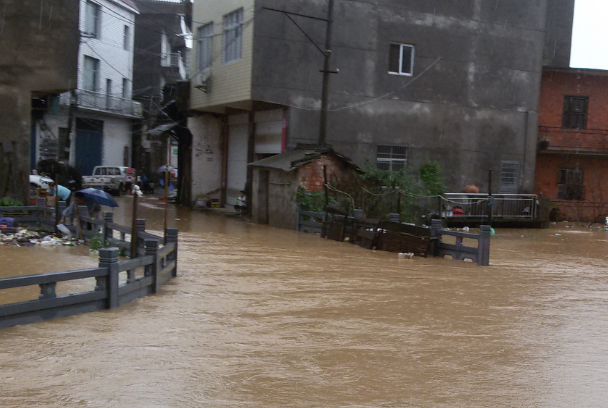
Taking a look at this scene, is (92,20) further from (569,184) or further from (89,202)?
(569,184)

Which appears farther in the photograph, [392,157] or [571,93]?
[571,93]

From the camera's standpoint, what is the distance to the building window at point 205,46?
2755 cm

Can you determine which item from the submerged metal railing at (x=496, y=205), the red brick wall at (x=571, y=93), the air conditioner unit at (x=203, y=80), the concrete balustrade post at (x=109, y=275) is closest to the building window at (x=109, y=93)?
the air conditioner unit at (x=203, y=80)

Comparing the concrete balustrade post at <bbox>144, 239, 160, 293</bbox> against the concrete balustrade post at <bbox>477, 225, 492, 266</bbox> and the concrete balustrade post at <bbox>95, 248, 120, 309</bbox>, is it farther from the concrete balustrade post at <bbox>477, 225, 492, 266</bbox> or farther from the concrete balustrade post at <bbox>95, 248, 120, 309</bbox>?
the concrete balustrade post at <bbox>477, 225, 492, 266</bbox>

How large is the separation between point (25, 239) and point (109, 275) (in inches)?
302

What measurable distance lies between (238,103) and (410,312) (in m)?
16.9

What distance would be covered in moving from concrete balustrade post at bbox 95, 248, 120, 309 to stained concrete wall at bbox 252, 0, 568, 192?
15204 mm

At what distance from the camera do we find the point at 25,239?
15.3 m

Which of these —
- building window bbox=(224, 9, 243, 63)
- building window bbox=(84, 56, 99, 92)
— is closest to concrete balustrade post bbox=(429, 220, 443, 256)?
building window bbox=(224, 9, 243, 63)

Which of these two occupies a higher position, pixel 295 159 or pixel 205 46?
pixel 205 46

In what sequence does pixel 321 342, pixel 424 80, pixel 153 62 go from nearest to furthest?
pixel 321 342
pixel 424 80
pixel 153 62

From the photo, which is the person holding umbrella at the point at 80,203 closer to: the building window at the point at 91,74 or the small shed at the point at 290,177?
the small shed at the point at 290,177

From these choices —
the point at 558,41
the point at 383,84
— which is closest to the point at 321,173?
the point at 383,84

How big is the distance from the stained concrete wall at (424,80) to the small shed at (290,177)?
151cm
